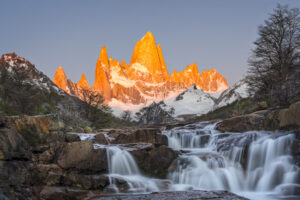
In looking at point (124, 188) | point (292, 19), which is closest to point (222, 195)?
point (124, 188)

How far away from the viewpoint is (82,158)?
13672mm

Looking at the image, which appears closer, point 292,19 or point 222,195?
point 222,195

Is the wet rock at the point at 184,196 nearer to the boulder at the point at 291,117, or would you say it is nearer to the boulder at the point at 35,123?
the boulder at the point at 35,123

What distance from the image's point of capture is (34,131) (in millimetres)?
15195

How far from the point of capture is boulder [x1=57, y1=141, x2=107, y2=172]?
43.9 feet

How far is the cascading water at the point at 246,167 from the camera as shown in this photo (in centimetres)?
1272

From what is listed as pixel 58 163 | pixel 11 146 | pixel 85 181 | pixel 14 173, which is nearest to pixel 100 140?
pixel 58 163

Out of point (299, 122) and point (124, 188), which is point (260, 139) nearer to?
point (299, 122)

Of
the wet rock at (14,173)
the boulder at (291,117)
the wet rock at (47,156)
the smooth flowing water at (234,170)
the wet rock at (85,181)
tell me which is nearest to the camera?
the wet rock at (14,173)

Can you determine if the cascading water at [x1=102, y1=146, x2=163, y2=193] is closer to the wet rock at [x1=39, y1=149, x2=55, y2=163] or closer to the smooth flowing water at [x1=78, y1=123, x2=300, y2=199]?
the smooth flowing water at [x1=78, y1=123, x2=300, y2=199]

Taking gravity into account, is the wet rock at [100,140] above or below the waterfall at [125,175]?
above

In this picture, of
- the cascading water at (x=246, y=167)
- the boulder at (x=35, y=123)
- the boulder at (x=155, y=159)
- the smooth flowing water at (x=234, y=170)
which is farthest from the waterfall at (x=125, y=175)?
the boulder at (x=35, y=123)

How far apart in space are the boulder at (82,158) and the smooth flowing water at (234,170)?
0.81m

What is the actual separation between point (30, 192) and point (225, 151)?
10.5 metres
